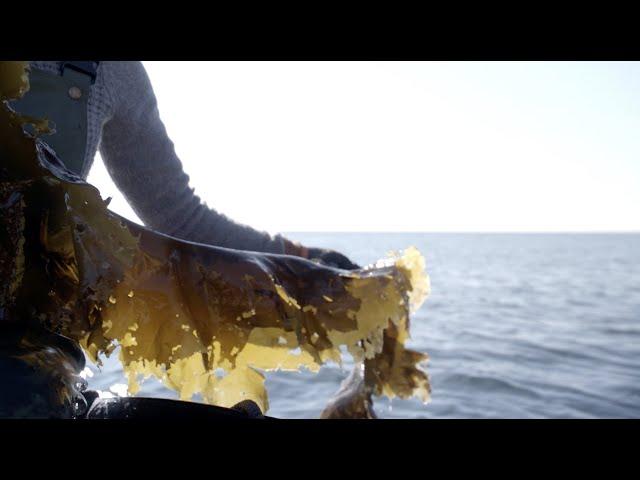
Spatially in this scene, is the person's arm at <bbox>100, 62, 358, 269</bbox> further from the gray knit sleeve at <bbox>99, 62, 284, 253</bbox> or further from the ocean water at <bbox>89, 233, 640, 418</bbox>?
the ocean water at <bbox>89, 233, 640, 418</bbox>

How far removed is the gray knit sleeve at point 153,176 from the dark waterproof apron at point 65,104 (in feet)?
0.71

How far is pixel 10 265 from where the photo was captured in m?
1.27

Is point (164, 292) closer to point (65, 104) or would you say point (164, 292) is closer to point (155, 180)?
point (65, 104)

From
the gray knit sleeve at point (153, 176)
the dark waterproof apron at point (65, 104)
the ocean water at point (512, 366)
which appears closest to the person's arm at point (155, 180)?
the gray knit sleeve at point (153, 176)

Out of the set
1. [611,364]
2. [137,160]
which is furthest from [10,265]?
[611,364]

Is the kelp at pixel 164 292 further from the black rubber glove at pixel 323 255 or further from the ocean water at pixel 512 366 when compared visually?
the ocean water at pixel 512 366

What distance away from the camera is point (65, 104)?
88.3 inches

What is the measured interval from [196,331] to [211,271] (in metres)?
0.18

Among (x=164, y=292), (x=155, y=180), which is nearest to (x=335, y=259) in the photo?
(x=155, y=180)

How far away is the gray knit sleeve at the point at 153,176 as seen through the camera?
257 centimetres

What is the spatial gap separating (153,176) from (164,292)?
4.30ft

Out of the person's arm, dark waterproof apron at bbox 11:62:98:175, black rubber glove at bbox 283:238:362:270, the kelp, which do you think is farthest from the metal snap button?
black rubber glove at bbox 283:238:362:270
